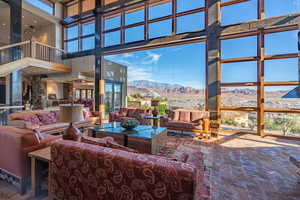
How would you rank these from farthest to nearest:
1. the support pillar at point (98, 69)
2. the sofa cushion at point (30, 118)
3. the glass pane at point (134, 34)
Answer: the support pillar at point (98, 69), the glass pane at point (134, 34), the sofa cushion at point (30, 118)

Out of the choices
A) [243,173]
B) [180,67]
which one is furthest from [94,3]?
[243,173]

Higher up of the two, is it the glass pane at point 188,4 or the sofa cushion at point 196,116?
the glass pane at point 188,4

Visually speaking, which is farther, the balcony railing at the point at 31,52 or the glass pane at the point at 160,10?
the balcony railing at the point at 31,52

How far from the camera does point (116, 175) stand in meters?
1.19

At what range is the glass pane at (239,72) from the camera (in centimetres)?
465

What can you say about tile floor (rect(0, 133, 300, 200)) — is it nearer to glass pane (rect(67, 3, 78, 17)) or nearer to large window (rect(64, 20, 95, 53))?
large window (rect(64, 20, 95, 53))

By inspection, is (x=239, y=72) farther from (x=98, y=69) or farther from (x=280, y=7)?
(x=98, y=69)

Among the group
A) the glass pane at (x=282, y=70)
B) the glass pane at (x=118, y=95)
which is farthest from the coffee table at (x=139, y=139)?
the glass pane at (x=118, y=95)

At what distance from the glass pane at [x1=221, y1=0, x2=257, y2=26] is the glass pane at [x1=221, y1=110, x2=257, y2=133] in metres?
3.06

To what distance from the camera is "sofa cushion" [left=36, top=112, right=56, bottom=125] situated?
4055 millimetres

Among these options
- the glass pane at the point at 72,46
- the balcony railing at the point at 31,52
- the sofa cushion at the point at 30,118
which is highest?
the glass pane at the point at 72,46

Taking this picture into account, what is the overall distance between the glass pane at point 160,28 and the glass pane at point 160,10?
294 millimetres

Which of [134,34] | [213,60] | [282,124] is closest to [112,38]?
[134,34]

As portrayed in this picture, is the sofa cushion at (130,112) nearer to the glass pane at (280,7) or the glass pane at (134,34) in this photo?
the glass pane at (134,34)
